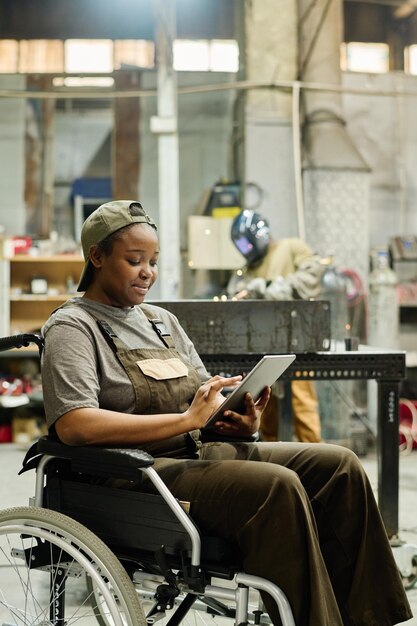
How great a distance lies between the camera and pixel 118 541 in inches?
73.6

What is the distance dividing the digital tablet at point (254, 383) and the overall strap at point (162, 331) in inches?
8.5

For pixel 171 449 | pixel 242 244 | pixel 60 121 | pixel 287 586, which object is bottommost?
pixel 287 586

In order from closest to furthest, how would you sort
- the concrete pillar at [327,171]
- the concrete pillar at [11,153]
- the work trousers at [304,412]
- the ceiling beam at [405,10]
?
the work trousers at [304,412]
the concrete pillar at [327,171]
the concrete pillar at [11,153]
the ceiling beam at [405,10]

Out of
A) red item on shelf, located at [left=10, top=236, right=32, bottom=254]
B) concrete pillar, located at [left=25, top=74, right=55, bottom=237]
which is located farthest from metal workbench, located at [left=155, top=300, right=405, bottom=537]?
concrete pillar, located at [left=25, top=74, right=55, bottom=237]

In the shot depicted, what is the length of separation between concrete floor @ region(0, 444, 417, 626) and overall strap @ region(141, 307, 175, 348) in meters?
1.38


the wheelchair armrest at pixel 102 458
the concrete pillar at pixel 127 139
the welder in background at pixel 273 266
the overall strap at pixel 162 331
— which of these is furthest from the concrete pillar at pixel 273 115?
the wheelchair armrest at pixel 102 458

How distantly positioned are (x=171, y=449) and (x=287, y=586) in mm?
486

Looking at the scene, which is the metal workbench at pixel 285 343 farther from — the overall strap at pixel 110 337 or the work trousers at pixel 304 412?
the work trousers at pixel 304 412

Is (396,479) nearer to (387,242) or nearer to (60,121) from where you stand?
(387,242)

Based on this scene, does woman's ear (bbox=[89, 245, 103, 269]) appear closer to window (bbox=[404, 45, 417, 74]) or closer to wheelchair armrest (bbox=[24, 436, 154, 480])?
wheelchair armrest (bbox=[24, 436, 154, 480])

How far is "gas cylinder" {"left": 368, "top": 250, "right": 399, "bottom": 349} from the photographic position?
259 inches

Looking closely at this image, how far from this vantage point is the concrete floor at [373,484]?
4.01m

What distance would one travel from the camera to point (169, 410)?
2018mm

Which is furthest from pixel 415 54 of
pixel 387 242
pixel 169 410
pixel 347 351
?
pixel 169 410
